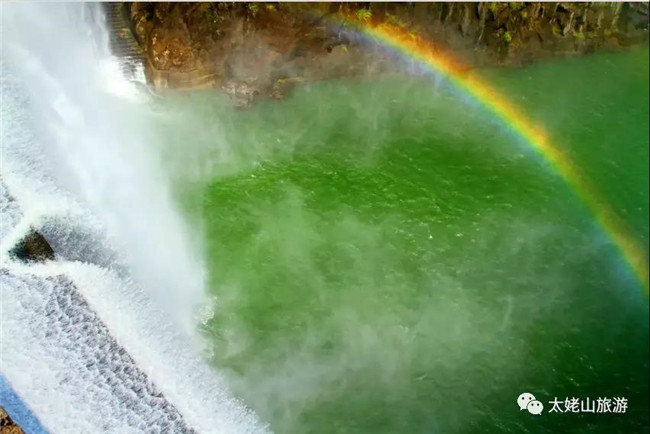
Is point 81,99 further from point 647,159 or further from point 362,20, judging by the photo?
point 647,159

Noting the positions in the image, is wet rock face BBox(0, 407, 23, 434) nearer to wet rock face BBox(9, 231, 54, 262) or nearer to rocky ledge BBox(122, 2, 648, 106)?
wet rock face BBox(9, 231, 54, 262)

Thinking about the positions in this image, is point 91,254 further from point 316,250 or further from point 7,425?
point 316,250

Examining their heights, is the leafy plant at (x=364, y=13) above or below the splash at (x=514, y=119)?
above

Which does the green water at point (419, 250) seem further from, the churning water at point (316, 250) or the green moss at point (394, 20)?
the green moss at point (394, 20)

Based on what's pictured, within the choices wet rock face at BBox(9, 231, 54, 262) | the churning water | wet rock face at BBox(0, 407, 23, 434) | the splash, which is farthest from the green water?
wet rock face at BBox(0, 407, 23, 434)

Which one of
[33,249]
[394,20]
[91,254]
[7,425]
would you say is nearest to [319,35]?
[394,20]

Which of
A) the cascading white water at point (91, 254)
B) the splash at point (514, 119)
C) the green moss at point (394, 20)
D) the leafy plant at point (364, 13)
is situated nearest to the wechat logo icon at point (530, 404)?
the splash at point (514, 119)
